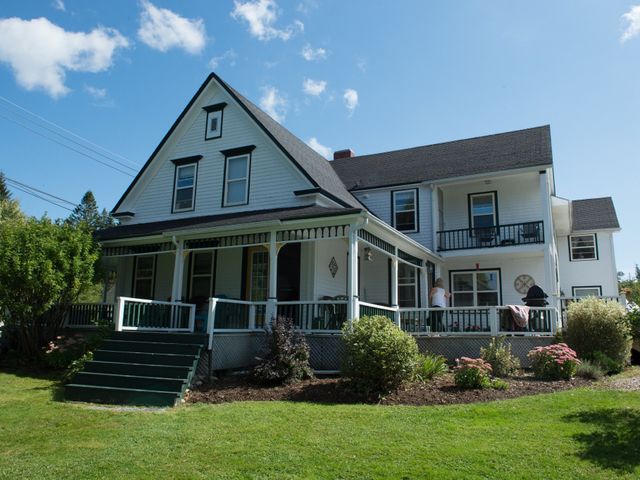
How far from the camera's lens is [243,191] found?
17.7 metres

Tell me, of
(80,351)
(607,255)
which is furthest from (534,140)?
(80,351)

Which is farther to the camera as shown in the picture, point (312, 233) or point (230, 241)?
point (230, 241)

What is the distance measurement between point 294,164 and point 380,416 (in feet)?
33.4

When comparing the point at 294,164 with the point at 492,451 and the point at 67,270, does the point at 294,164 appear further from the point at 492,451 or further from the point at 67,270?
the point at 492,451

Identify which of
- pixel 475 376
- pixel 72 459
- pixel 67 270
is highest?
pixel 67 270

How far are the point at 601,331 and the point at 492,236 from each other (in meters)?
6.71

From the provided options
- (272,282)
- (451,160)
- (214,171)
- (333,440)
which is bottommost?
(333,440)

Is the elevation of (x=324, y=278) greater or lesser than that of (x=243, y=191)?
lesser

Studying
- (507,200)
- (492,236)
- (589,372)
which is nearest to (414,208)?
(492,236)

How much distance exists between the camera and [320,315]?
1330 cm

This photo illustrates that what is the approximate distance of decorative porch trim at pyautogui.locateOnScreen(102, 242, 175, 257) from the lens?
16094mm

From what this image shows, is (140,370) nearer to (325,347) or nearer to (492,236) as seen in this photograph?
(325,347)

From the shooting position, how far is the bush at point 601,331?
12336 mm

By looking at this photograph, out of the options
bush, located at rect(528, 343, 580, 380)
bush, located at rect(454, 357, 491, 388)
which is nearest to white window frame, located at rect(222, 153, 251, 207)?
bush, located at rect(454, 357, 491, 388)
